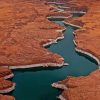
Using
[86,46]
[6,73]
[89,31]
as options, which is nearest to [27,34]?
[89,31]

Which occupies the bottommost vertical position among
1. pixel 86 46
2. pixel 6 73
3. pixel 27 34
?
pixel 27 34

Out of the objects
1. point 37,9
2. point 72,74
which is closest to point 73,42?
point 72,74

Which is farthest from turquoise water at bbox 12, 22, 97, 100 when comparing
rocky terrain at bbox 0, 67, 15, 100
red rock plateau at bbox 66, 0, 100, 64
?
red rock plateau at bbox 66, 0, 100, 64

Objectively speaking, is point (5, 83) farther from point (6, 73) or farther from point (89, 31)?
point (89, 31)

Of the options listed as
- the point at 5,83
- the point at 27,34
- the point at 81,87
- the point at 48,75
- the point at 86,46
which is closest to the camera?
the point at 81,87

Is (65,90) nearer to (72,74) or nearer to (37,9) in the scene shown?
(72,74)

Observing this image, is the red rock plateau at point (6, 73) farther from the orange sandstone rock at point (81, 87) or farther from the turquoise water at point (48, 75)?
the orange sandstone rock at point (81, 87)

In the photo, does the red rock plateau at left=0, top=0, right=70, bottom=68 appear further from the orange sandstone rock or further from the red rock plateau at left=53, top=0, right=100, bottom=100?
the orange sandstone rock
